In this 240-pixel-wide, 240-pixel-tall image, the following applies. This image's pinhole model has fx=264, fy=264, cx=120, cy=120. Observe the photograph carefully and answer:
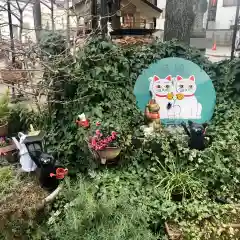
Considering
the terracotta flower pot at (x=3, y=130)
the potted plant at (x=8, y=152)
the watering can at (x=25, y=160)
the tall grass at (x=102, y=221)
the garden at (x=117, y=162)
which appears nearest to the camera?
the tall grass at (x=102, y=221)

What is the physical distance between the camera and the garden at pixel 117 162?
2221 mm

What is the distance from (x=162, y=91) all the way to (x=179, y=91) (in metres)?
0.23

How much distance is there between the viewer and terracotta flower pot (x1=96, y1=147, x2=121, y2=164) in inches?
101

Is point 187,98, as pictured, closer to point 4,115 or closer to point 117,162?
point 117,162

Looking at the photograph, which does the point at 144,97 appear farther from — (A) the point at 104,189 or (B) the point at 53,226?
(B) the point at 53,226

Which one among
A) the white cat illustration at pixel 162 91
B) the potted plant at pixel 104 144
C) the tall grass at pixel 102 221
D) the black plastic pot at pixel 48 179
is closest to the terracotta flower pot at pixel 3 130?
the black plastic pot at pixel 48 179

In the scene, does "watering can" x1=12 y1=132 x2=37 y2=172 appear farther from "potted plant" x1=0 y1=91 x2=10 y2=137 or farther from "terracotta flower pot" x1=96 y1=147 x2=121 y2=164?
"potted plant" x1=0 y1=91 x2=10 y2=137

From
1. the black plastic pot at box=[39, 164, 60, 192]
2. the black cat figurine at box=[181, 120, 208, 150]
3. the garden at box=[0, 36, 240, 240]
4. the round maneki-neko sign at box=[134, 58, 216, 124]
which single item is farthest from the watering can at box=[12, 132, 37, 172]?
the black cat figurine at box=[181, 120, 208, 150]

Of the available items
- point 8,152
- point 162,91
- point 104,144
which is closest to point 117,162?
point 104,144

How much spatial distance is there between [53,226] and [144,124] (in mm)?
1548

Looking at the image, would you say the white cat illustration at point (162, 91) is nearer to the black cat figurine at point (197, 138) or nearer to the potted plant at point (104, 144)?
the black cat figurine at point (197, 138)

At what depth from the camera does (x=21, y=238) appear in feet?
7.55

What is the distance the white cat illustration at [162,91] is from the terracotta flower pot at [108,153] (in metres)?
1.07

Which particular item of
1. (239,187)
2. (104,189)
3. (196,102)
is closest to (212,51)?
(196,102)
